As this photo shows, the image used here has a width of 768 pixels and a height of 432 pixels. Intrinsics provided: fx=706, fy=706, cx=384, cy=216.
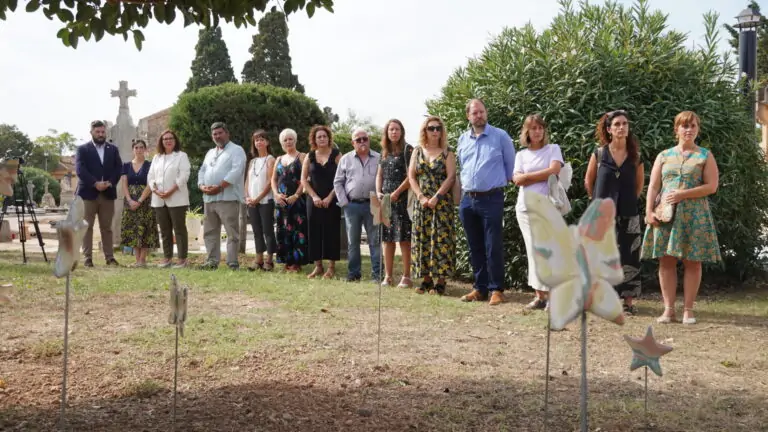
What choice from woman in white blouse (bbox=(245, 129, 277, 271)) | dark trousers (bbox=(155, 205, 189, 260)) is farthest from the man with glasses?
dark trousers (bbox=(155, 205, 189, 260))

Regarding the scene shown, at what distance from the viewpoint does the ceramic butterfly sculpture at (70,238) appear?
110 inches

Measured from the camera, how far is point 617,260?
231 centimetres

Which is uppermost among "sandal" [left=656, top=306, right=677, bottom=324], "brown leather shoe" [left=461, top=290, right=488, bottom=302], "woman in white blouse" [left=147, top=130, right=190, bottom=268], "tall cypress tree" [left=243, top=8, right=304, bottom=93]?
"tall cypress tree" [left=243, top=8, right=304, bottom=93]

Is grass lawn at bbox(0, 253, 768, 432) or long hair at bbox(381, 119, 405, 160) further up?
long hair at bbox(381, 119, 405, 160)

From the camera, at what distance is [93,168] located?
924cm

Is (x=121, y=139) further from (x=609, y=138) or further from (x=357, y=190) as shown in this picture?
(x=609, y=138)

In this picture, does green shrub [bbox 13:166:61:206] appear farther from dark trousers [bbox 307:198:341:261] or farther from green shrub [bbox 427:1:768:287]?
green shrub [bbox 427:1:768:287]

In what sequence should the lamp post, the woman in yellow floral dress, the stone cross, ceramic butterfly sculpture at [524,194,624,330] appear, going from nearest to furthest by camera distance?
ceramic butterfly sculpture at [524,194,624,330]
the woman in yellow floral dress
the lamp post
the stone cross

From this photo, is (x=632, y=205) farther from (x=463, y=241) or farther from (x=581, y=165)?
(x=463, y=241)

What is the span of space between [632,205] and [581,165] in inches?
48.3

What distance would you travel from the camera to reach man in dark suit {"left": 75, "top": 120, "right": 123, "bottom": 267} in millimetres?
9188

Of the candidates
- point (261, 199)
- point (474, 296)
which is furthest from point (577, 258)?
point (261, 199)

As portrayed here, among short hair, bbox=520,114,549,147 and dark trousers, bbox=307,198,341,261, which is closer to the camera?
short hair, bbox=520,114,549,147

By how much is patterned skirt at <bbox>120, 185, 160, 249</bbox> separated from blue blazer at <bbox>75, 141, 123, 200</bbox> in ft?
1.62
